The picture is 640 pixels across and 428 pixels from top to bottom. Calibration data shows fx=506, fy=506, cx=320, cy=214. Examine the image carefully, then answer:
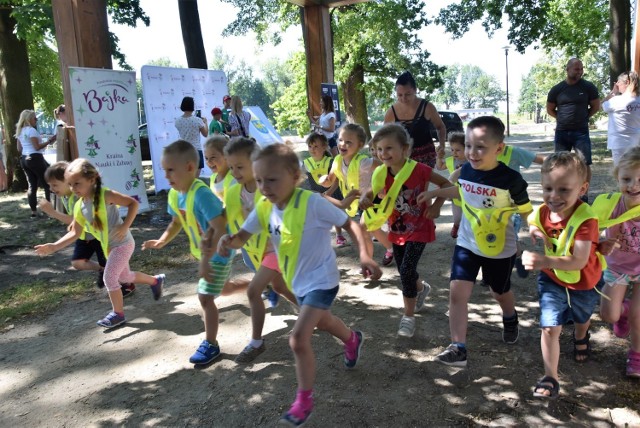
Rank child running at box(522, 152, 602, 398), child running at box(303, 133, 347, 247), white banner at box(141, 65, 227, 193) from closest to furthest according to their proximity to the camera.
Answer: child running at box(522, 152, 602, 398)
child running at box(303, 133, 347, 247)
white banner at box(141, 65, 227, 193)

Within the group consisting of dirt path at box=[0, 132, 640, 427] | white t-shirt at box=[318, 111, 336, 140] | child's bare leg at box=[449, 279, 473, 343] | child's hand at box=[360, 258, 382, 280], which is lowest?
dirt path at box=[0, 132, 640, 427]

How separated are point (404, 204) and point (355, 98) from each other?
2326 cm

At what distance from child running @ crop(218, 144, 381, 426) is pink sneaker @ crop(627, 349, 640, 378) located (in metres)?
1.75

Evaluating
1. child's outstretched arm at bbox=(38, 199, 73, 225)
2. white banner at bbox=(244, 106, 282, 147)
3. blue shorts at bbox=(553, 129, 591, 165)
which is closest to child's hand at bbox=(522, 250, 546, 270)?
child's outstretched arm at bbox=(38, 199, 73, 225)

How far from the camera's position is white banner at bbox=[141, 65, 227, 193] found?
11664 mm

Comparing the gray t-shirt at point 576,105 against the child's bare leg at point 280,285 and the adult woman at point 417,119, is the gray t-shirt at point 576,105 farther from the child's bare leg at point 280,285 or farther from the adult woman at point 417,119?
the child's bare leg at point 280,285

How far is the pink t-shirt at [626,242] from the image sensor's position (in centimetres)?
319

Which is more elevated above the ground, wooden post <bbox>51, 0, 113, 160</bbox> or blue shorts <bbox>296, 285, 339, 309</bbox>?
wooden post <bbox>51, 0, 113, 160</bbox>

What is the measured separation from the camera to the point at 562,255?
289 cm

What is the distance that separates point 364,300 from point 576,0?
29.2 m

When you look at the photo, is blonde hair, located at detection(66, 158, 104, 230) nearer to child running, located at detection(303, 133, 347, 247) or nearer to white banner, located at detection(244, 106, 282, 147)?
child running, located at detection(303, 133, 347, 247)

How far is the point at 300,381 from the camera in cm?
289

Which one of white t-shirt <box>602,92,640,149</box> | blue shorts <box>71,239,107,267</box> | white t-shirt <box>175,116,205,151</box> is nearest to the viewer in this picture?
blue shorts <box>71,239,107,267</box>

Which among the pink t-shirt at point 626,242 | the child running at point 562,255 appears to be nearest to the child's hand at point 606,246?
the child running at point 562,255
